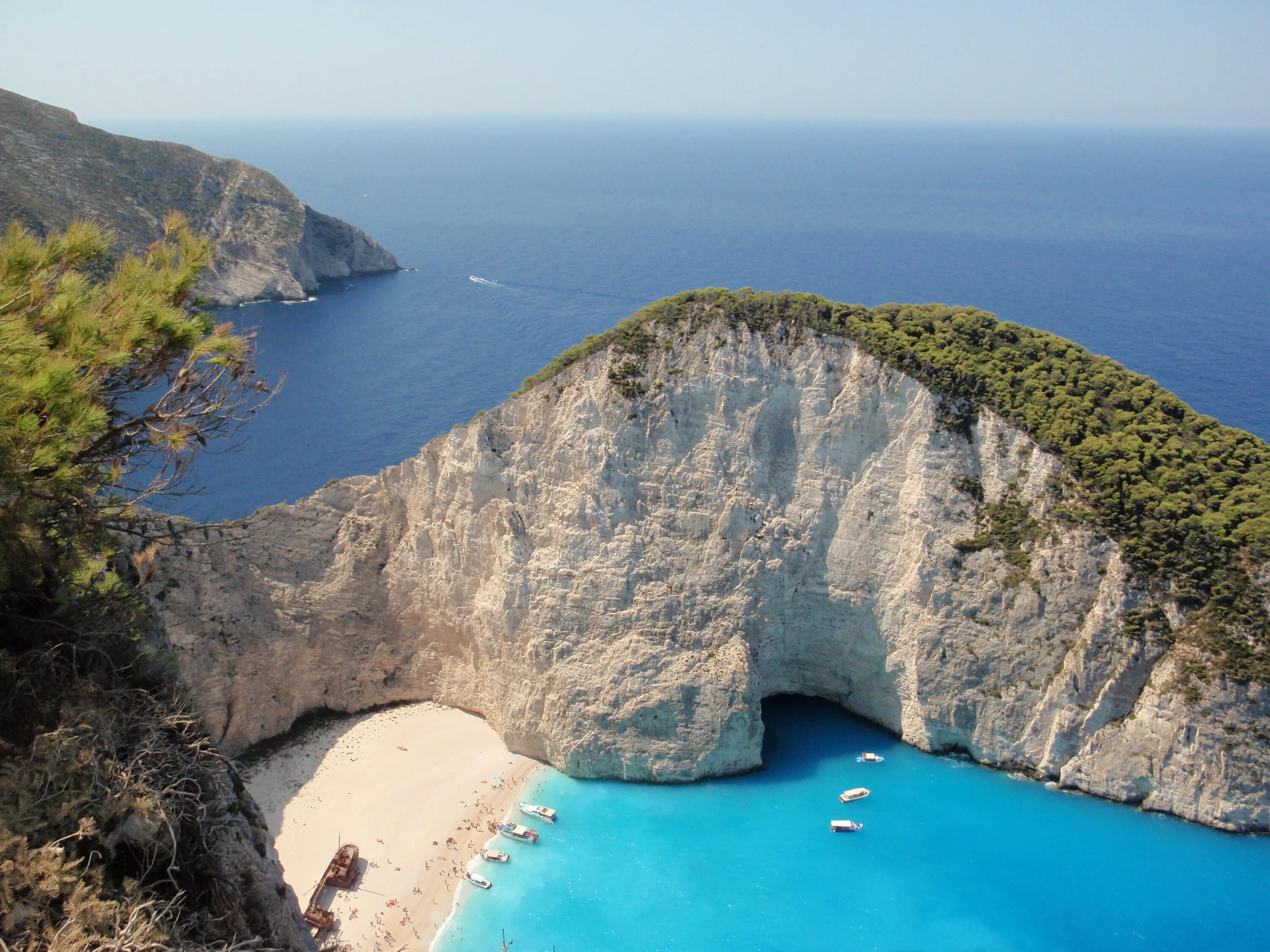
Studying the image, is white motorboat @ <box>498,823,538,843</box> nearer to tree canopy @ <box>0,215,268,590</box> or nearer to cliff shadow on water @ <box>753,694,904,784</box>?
cliff shadow on water @ <box>753,694,904,784</box>

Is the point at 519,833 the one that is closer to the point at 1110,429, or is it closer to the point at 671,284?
the point at 1110,429

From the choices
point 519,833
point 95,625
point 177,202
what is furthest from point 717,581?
point 177,202

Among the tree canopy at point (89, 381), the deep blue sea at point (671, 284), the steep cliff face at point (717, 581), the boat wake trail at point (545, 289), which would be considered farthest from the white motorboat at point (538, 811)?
the boat wake trail at point (545, 289)

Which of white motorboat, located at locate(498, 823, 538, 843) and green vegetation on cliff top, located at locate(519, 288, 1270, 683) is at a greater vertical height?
green vegetation on cliff top, located at locate(519, 288, 1270, 683)

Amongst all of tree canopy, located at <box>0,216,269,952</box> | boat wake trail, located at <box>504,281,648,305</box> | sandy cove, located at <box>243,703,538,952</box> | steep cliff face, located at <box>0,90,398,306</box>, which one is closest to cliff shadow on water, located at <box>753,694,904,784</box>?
sandy cove, located at <box>243,703,538,952</box>

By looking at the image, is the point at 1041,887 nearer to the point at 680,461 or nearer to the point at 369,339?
the point at 680,461

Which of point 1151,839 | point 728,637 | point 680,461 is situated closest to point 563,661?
point 728,637
